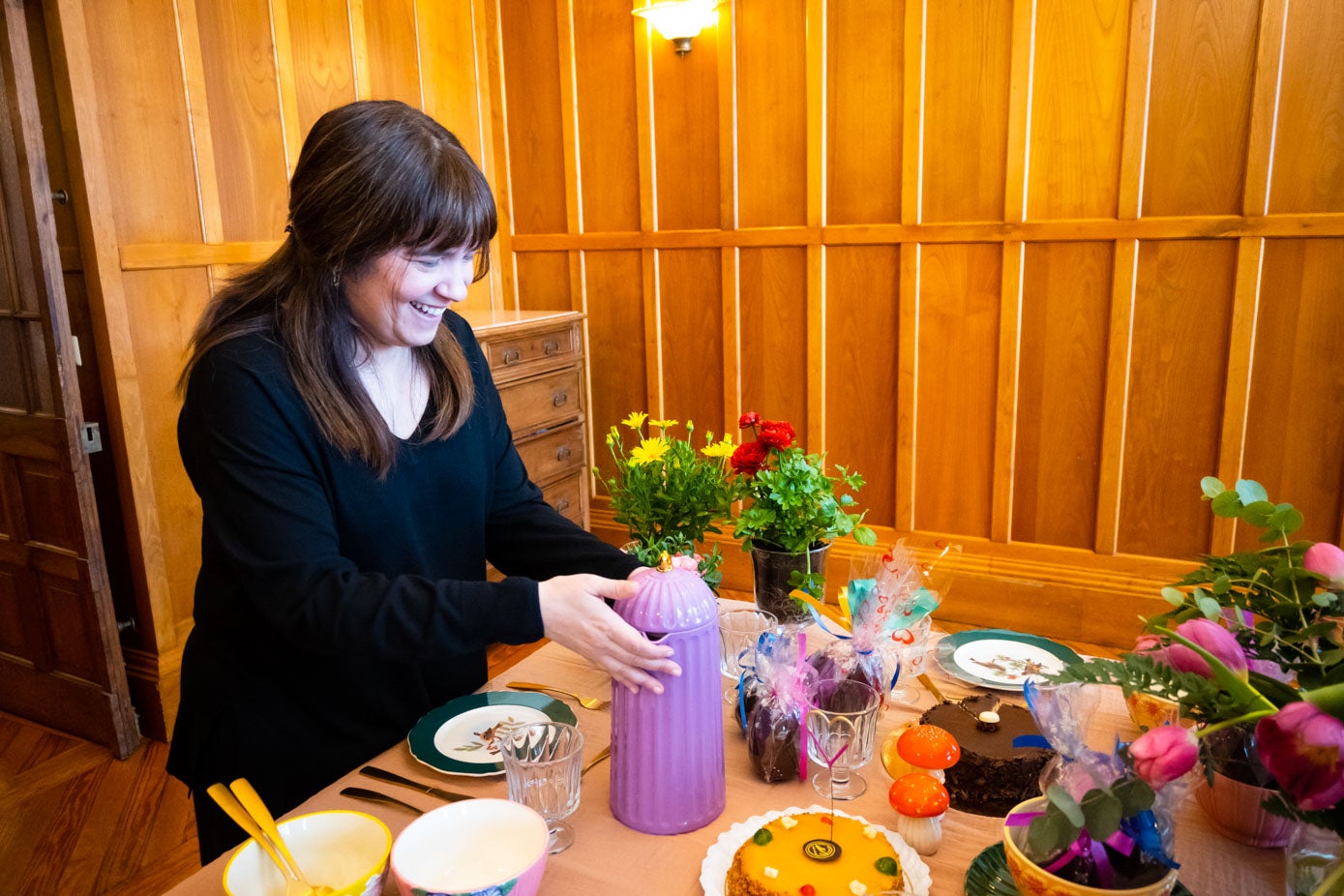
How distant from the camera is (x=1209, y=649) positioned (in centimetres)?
76

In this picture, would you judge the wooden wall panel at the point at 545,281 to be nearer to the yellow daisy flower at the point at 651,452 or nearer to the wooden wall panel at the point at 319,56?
the wooden wall panel at the point at 319,56

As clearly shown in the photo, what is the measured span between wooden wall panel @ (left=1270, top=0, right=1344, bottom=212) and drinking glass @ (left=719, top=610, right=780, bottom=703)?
241cm

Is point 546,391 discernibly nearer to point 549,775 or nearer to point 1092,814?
point 549,775

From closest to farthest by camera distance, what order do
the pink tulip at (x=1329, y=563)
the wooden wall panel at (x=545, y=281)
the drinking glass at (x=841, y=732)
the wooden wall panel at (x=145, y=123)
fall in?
the pink tulip at (x=1329, y=563), the drinking glass at (x=841, y=732), the wooden wall panel at (x=145, y=123), the wooden wall panel at (x=545, y=281)

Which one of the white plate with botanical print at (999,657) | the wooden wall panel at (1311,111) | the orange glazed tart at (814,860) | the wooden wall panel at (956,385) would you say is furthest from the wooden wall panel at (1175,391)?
the orange glazed tart at (814,860)

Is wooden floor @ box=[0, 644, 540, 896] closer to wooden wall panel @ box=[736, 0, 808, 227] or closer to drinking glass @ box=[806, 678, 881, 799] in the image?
drinking glass @ box=[806, 678, 881, 799]

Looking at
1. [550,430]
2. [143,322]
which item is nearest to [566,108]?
[550,430]

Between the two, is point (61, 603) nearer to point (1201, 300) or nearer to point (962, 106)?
point (962, 106)

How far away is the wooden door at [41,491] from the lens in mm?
2396

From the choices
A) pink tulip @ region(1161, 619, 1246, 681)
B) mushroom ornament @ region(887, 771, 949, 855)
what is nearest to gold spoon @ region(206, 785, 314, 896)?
mushroom ornament @ region(887, 771, 949, 855)

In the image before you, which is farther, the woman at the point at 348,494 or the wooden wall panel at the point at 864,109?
the wooden wall panel at the point at 864,109

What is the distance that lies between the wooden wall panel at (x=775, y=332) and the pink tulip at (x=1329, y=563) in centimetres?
271

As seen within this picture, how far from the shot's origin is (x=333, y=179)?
1197mm

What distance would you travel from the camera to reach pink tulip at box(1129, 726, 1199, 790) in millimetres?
697
